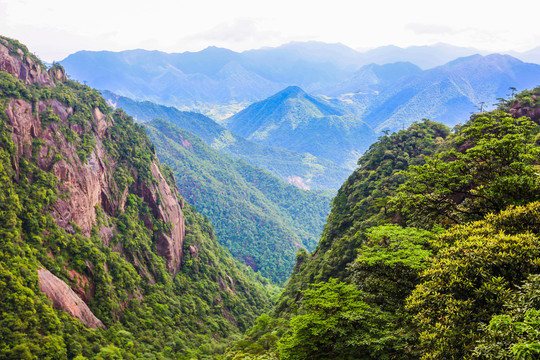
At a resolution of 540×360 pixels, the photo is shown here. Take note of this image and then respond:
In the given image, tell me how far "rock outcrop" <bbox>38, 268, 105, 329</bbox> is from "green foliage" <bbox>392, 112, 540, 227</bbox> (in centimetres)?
4620

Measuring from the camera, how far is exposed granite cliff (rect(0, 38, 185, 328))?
5375 cm

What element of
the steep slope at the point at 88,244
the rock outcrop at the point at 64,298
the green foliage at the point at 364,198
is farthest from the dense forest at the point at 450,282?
the rock outcrop at the point at 64,298

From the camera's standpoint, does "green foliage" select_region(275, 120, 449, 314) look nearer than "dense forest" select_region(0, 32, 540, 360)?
No

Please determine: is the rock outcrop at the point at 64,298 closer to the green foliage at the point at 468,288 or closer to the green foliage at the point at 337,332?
the green foliage at the point at 337,332

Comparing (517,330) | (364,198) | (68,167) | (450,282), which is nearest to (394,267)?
(450,282)

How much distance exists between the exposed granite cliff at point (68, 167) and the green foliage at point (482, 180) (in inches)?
1893

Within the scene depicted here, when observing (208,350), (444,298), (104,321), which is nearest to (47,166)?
(104,321)

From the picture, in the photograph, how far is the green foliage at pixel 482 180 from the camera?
1919cm

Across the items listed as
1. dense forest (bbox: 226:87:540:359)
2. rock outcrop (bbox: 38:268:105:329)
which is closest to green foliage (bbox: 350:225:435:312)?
dense forest (bbox: 226:87:540:359)

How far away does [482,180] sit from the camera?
74.7 feet

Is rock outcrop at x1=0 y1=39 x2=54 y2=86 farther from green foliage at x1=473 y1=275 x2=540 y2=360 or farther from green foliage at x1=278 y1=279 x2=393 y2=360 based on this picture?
green foliage at x1=473 y1=275 x2=540 y2=360

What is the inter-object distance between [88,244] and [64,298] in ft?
38.1

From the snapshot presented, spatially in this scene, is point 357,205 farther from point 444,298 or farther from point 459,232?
point 444,298

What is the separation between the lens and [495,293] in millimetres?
12531
